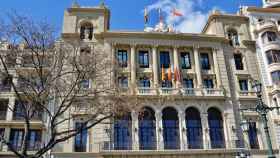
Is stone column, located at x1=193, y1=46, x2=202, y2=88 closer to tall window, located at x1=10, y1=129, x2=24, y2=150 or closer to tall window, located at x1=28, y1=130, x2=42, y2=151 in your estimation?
tall window, located at x1=28, y1=130, x2=42, y2=151

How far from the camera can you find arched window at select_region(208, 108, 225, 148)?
28.0m

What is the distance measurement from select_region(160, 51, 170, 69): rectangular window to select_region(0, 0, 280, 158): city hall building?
0.11 metres

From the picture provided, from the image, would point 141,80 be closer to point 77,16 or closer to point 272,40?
point 77,16

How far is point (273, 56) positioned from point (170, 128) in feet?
48.3

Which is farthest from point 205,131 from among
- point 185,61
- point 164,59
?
point 164,59

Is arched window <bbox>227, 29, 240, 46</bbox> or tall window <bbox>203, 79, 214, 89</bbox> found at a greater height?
arched window <bbox>227, 29, 240, 46</bbox>

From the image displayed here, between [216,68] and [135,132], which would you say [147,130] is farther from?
[216,68]

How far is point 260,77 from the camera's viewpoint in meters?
32.2

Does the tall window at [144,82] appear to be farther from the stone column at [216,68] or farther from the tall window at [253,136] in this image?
the tall window at [253,136]

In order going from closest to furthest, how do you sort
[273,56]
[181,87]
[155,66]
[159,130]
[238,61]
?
[159,130], [181,87], [155,66], [273,56], [238,61]

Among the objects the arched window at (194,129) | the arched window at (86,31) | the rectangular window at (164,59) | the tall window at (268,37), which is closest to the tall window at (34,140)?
the arched window at (86,31)

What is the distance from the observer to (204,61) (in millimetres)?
32531

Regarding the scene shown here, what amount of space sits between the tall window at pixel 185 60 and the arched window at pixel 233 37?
5.64m

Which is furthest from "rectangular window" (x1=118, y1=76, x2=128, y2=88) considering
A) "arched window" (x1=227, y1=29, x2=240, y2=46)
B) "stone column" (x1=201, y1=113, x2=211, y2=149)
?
"arched window" (x1=227, y1=29, x2=240, y2=46)
